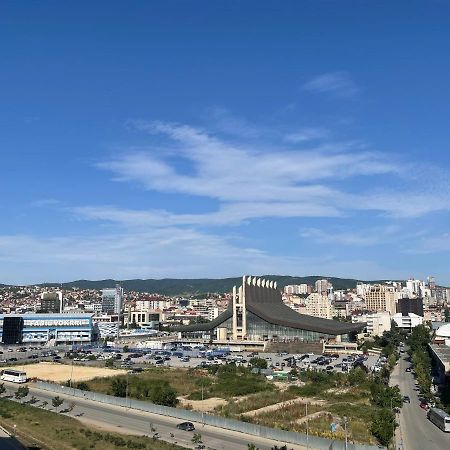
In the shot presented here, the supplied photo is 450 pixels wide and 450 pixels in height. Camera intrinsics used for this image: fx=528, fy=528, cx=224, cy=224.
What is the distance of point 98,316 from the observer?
18550 centimetres

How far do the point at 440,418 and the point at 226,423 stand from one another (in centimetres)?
1775

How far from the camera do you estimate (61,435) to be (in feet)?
124

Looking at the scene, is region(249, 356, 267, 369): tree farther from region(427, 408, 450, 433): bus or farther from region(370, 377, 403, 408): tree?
region(427, 408, 450, 433): bus

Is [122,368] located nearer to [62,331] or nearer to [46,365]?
[46,365]

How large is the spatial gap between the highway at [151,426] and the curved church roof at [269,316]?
70.1 metres

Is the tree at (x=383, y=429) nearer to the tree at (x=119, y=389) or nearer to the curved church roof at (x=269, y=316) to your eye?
the tree at (x=119, y=389)

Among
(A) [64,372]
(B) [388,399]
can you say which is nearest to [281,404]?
(B) [388,399]

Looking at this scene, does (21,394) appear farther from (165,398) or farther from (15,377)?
(165,398)

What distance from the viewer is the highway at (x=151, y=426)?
3703cm

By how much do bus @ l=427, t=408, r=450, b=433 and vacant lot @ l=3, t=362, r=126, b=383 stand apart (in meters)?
43.3

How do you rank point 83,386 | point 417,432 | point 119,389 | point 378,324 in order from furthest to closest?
point 378,324 < point 83,386 < point 119,389 < point 417,432

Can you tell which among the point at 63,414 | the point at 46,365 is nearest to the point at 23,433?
the point at 63,414

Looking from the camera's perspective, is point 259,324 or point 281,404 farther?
point 259,324

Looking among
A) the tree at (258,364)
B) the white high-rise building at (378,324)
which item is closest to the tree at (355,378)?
the tree at (258,364)
